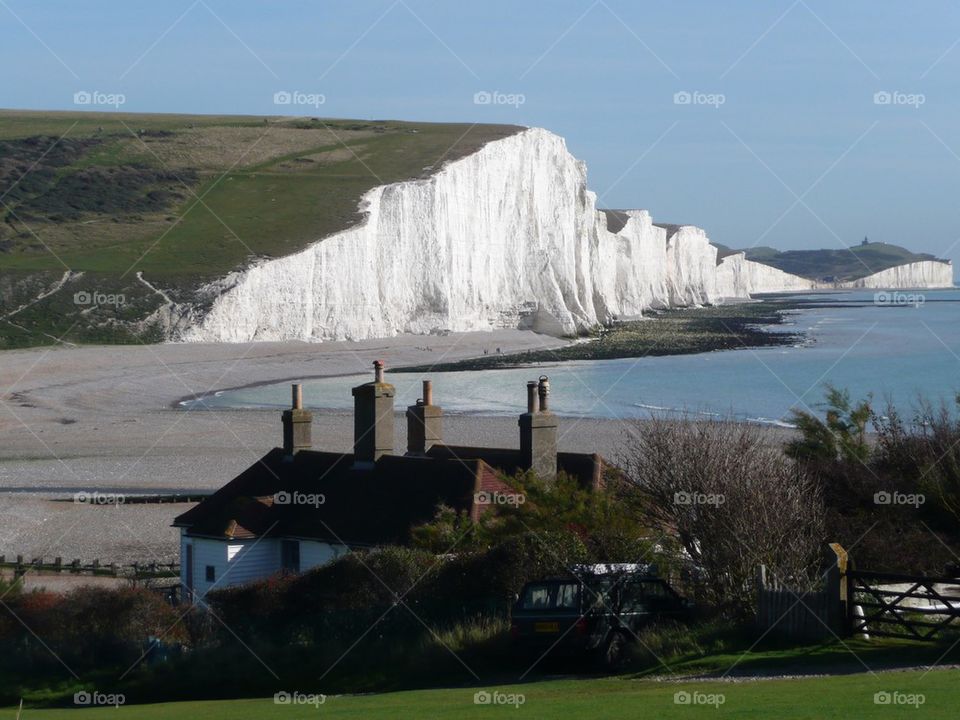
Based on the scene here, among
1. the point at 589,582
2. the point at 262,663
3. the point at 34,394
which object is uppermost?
the point at 34,394

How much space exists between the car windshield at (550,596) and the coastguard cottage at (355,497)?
11.8 ft

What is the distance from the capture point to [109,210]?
90.3 metres

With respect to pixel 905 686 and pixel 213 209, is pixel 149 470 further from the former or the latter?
pixel 213 209

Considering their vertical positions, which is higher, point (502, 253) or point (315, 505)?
point (502, 253)

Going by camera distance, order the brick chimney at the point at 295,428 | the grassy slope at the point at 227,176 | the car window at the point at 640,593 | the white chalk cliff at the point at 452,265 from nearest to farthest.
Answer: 1. the car window at the point at 640,593
2. the brick chimney at the point at 295,428
3. the white chalk cliff at the point at 452,265
4. the grassy slope at the point at 227,176

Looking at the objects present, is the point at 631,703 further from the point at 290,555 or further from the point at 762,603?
the point at 290,555

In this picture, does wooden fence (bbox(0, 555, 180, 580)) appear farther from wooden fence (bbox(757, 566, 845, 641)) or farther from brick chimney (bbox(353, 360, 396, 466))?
wooden fence (bbox(757, 566, 845, 641))

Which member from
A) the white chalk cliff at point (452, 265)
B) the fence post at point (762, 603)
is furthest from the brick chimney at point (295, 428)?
the white chalk cliff at point (452, 265)

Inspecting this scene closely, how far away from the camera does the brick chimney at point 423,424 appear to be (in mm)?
19266

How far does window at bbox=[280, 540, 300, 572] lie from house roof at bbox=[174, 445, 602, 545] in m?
0.12

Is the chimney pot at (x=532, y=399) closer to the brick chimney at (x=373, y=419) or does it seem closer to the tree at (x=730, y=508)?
the tree at (x=730, y=508)

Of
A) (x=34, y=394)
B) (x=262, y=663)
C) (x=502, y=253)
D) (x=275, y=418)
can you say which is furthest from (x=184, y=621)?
(x=502, y=253)

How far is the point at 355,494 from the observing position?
1739 centimetres

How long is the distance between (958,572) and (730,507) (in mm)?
2952
